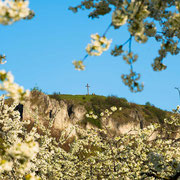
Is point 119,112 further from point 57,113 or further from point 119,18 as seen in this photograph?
point 119,18

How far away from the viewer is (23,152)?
3.71 metres

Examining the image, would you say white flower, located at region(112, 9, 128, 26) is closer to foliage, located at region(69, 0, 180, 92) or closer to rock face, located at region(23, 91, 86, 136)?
foliage, located at region(69, 0, 180, 92)

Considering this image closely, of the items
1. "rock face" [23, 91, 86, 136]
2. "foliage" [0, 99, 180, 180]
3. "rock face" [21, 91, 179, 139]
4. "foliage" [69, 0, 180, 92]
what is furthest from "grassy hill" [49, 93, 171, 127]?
"foliage" [69, 0, 180, 92]

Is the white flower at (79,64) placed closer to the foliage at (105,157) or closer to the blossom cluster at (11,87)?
the blossom cluster at (11,87)

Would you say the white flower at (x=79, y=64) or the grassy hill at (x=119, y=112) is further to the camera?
the grassy hill at (x=119, y=112)

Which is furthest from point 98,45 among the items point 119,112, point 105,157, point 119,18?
point 119,112

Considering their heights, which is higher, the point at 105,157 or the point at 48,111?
the point at 48,111

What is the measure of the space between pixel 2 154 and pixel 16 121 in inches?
317

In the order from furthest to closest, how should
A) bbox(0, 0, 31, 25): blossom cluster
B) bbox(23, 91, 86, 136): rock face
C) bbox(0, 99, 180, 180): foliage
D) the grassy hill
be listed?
the grassy hill, bbox(23, 91, 86, 136): rock face, bbox(0, 99, 180, 180): foliage, bbox(0, 0, 31, 25): blossom cluster

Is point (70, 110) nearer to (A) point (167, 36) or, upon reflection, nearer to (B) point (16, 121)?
(B) point (16, 121)

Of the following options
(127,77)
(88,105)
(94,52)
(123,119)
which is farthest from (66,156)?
(88,105)

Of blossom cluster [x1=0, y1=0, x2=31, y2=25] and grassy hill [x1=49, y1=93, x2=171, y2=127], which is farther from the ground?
grassy hill [x1=49, y1=93, x2=171, y2=127]

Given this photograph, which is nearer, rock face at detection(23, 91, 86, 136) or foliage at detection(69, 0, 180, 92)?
foliage at detection(69, 0, 180, 92)

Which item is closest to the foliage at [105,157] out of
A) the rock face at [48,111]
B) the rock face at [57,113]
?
the rock face at [57,113]
